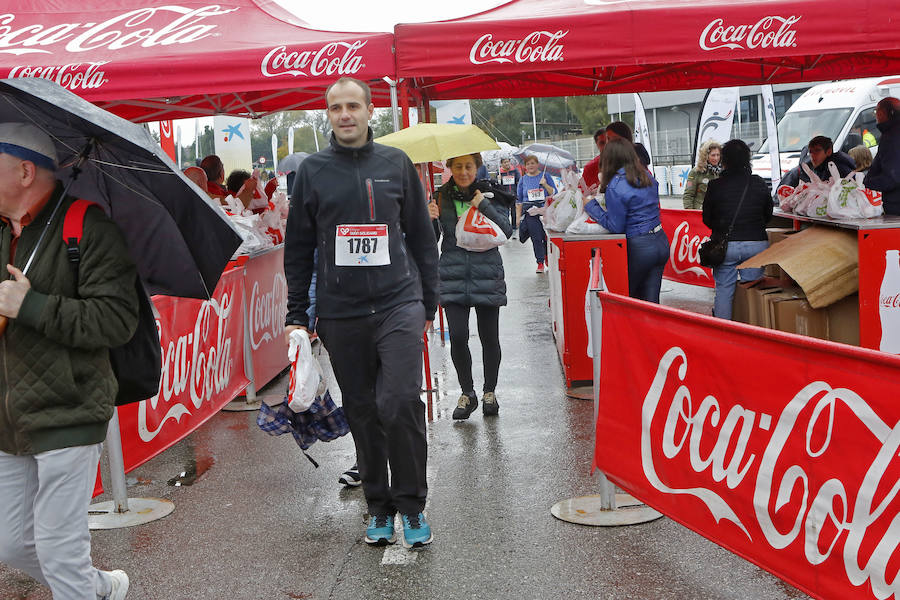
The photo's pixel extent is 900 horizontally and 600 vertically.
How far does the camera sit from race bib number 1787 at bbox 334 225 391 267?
443 cm

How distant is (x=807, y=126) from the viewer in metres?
22.3

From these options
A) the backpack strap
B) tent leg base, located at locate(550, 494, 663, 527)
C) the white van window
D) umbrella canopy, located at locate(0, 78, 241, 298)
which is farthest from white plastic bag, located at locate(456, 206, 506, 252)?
the white van window

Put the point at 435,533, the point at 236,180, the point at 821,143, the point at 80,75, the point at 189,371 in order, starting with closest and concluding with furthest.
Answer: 1. the point at 435,533
2. the point at 189,371
3. the point at 80,75
4. the point at 821,143
5. the point at 236,180

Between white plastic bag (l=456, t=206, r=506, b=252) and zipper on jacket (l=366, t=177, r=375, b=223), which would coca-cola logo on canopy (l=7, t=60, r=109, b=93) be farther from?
zipper on jacket (l=366, t=177, r=375, b=223)

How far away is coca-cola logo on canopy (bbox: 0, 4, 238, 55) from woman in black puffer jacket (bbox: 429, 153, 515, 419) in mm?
2577

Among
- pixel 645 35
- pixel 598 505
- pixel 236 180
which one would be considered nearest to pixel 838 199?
pixel 645 35

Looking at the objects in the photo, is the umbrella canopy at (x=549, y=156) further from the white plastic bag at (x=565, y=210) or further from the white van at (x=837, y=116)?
the white plastic bag at (x=565, y=210)

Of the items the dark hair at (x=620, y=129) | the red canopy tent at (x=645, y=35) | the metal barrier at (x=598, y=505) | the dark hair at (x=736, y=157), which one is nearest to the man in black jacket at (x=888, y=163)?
the dark hair at (x=736, y=157)

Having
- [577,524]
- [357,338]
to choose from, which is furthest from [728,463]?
→ [357,338]

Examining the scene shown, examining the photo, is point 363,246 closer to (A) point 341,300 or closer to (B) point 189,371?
(A) point 341,300

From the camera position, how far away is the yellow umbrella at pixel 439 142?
6555 mm

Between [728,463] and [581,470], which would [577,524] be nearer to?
[581,470]

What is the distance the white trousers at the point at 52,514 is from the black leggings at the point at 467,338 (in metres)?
3.90

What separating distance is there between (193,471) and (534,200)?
12.3 metres
